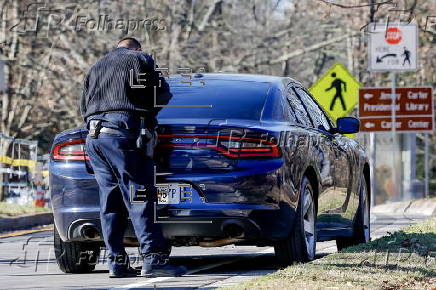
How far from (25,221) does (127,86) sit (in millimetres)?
9486

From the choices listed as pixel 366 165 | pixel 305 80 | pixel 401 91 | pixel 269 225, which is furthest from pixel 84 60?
pixel 269 225

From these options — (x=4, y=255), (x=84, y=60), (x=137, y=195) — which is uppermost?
(x=84, y=60)

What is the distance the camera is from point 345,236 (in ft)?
38.0

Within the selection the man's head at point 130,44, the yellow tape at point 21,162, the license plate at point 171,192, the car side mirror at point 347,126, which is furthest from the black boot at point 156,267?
the yellow tape at point 21,162

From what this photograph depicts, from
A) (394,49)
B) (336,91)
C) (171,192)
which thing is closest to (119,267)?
(171,192)

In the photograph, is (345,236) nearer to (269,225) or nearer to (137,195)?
(269,225)

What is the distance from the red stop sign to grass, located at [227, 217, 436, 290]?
52.4 feet

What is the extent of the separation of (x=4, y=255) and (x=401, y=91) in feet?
55.5

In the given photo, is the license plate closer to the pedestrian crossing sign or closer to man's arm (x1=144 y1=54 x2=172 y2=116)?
man's arm (x1=144 y1=54 x2=172 y2=116)

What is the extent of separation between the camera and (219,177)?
9.02m

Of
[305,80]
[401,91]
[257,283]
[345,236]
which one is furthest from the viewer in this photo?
[305,80]

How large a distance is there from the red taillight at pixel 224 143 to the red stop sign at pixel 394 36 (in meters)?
17.6

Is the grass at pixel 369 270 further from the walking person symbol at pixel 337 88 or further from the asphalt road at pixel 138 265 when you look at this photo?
the walking person symbol at pixel 337 88

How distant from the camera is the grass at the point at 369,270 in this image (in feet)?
25.6
